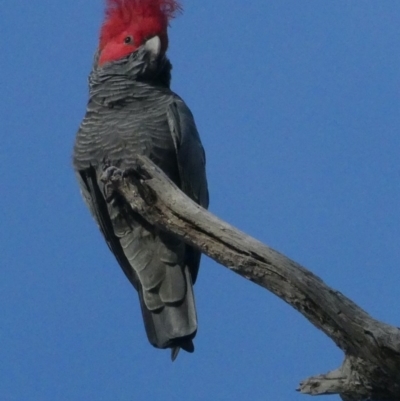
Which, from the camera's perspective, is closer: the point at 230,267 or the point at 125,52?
the point at 230,267

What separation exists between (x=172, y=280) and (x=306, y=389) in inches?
50.1

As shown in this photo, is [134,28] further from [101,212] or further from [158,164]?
[101,212]

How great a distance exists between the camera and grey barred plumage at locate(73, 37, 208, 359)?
345 centimetres

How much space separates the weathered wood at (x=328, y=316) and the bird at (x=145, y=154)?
0.89 meters

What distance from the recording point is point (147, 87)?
3805mm

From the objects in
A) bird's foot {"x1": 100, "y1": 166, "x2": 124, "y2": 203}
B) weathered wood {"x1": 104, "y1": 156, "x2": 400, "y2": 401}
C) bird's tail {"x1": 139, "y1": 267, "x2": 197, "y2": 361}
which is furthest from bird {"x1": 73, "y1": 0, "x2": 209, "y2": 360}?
weathered wood {"x1": 104, "y1": 156, "x2": 400, "y2": 401}

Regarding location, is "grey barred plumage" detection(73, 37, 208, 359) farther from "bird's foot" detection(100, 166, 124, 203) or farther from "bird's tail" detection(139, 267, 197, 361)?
"bird's foot" detection(100, 166, 124, 203)

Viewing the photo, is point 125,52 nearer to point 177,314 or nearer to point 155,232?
point 155,232

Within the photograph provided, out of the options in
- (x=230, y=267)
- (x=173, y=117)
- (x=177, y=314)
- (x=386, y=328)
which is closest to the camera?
(x=386, y=328)

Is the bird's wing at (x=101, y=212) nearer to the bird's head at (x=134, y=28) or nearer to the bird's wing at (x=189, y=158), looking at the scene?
the bird's wing at (x=189, y=158)

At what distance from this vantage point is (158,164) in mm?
3545

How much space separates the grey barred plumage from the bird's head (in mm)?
196

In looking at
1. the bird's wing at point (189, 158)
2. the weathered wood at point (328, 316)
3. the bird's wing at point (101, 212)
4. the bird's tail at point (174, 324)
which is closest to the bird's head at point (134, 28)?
the bird's wing at point (189, 158)

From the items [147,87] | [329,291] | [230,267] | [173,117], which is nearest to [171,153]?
[173,117]
